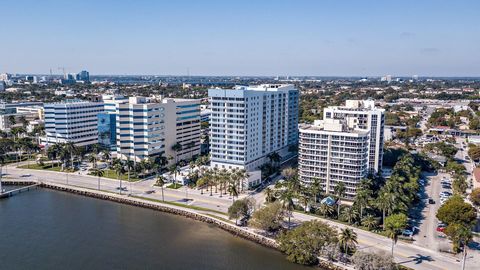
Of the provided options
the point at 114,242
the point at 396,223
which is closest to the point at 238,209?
the point at 114,242

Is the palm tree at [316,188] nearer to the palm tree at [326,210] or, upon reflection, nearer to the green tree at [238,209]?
A: the palm tree at [326,210]

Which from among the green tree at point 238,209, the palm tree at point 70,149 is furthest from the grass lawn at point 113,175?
the green tree at point 238,209

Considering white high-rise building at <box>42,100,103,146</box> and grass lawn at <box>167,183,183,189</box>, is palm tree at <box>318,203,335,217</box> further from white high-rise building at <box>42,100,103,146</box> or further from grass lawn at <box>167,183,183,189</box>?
white high-rise building at <box>42,100,103,146</box>

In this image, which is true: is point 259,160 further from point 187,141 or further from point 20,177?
point 20,177

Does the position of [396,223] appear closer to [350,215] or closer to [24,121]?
[350,215]

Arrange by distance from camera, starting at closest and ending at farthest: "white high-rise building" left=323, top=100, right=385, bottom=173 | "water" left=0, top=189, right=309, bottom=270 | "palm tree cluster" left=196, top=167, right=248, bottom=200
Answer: "water" left=0, top=189, right=309, bottom=270
"palm tree cluster" left=196, top=167, right=248, bottom=200
"white high-rise building" left=323, top=100, right=385, bottom=173

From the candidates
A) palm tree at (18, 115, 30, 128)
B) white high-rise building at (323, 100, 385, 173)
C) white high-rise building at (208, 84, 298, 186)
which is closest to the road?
white high-rise building at (208, 84, 298, 186)
